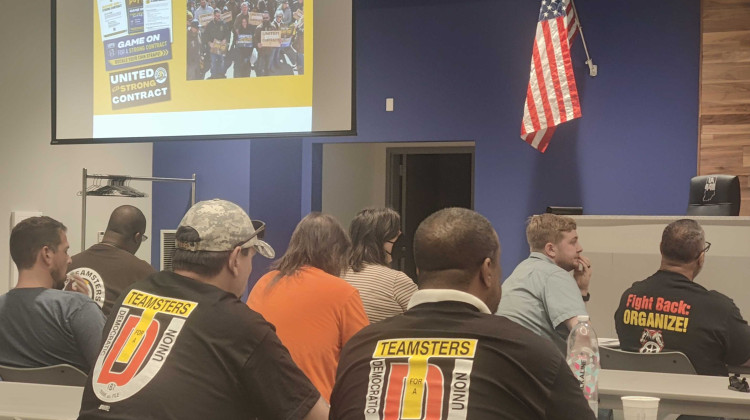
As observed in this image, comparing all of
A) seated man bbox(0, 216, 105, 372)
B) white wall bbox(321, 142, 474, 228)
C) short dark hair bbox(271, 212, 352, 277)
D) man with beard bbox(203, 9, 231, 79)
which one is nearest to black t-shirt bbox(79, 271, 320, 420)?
short dark hair bbox(271, 212, 352, 277)

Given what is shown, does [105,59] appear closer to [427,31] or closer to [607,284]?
[427,31]

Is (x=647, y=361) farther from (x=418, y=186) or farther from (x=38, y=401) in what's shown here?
(x=418, y=186)

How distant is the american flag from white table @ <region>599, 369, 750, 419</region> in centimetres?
385

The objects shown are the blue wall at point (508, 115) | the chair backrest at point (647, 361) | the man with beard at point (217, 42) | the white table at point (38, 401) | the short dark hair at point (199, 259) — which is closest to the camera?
the short dark hair at point (199, 259)

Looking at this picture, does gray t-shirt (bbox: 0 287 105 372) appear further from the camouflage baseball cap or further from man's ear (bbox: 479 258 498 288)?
man's ear (bbox: 479 258 498 288)

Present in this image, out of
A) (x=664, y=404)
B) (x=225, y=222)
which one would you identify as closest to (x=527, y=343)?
(x=225, y=222)

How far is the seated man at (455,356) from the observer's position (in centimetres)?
167

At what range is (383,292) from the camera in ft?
12.1

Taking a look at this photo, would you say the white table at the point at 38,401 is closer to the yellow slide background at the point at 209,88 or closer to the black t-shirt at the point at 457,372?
the black t-shirt at the point at 457,372

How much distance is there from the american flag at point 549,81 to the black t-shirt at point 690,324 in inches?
117

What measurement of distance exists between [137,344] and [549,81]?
5.07m

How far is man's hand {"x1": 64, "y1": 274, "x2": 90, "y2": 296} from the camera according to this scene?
4.25 meters

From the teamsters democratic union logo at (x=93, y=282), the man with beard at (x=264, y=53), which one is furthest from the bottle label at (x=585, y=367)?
the man with beard at (x=264, y=53)

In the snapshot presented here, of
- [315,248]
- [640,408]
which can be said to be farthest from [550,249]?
[640,408]
